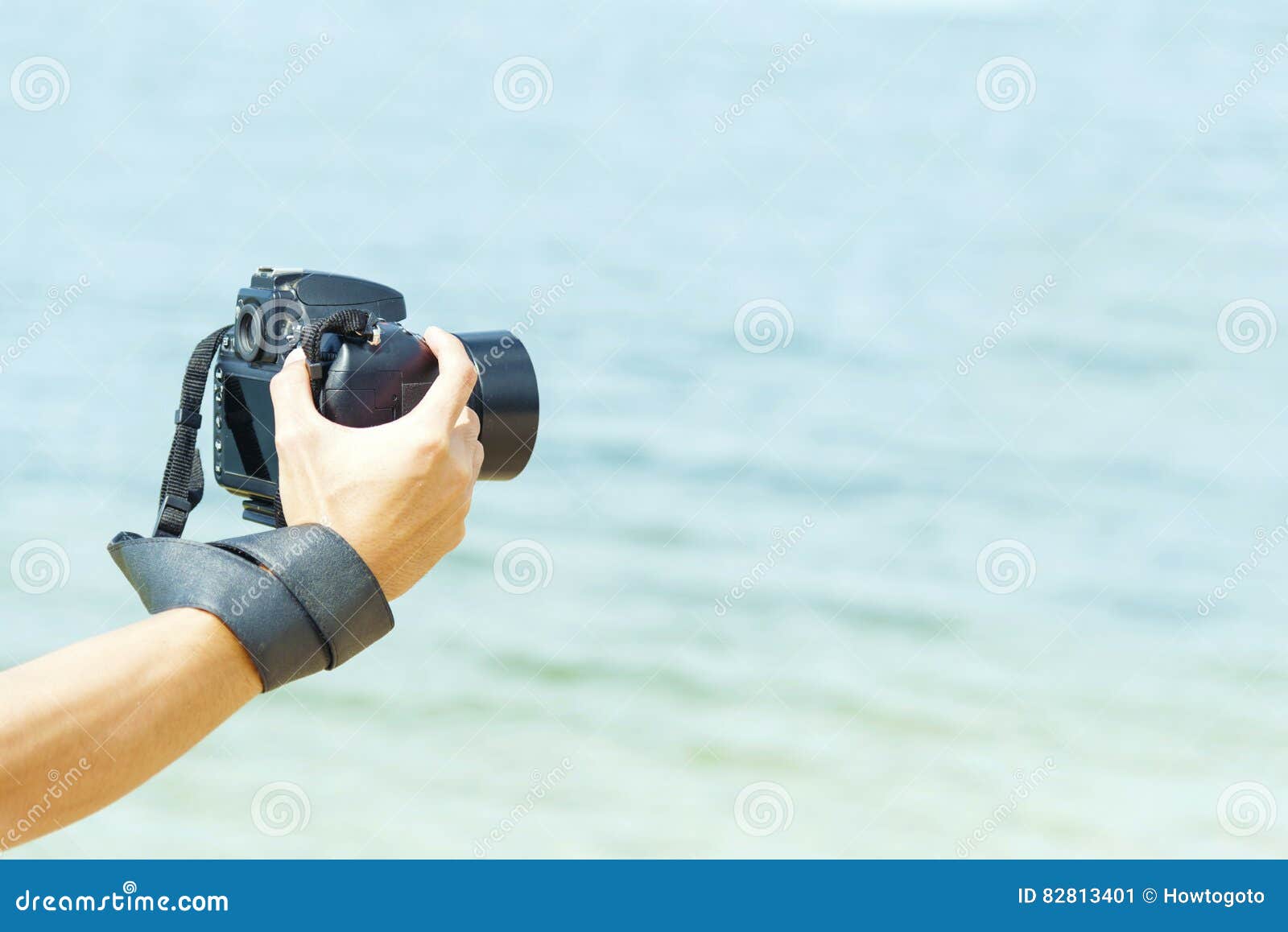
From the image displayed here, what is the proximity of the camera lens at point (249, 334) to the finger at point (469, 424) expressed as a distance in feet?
0.83

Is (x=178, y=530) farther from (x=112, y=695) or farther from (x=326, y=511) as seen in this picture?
(x=112, y=695)

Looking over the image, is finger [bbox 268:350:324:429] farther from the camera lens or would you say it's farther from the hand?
the camera lens

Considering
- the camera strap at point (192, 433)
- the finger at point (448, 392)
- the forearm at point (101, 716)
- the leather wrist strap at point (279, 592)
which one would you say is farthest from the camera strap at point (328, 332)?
the forearm at point (101, 716)

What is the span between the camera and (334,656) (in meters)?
1.02

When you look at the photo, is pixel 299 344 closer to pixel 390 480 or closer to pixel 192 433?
pixel 192 433

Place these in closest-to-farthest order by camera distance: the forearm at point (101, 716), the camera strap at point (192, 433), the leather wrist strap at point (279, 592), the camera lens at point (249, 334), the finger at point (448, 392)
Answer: the forearm at point (101, 716) → the leather wrist strap at point (279, 592) → the finger at point (448, 392) → the camera strap at point (192, 433) → the camera lens at point (249, 334)

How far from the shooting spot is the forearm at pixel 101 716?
81cm

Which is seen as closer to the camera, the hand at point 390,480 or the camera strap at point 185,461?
the hand at point 390,480

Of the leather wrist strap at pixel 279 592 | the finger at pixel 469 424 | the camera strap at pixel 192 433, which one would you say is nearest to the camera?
the leather wrist strap at pixel 279 592

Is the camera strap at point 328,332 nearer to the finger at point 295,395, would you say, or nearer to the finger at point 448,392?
the finger at point 295,395

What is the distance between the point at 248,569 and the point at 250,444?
19.9 inches

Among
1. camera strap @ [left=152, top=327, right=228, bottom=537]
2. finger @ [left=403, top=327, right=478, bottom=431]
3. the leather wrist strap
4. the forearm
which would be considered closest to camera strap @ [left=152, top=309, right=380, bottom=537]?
camera strap @ [left=152, top=327, right=228, bottom=537]

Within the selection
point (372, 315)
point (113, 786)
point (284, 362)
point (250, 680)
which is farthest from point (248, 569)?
point (372, 315)

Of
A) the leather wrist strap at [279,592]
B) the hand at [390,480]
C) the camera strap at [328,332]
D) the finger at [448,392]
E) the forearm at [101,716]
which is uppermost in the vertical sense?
the camera strap at [328,332]
